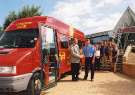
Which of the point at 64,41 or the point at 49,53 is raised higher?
the point at 64,41

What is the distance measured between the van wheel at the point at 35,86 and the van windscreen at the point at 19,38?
3.47 feet

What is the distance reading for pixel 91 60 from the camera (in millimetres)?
17719

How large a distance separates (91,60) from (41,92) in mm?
4539

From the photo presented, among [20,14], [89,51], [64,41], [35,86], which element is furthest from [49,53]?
[20,14]

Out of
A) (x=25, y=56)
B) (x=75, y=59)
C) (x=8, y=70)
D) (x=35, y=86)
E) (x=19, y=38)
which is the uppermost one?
(x=19, y=38)

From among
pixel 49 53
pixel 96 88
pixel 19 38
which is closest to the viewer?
pixel 19 38

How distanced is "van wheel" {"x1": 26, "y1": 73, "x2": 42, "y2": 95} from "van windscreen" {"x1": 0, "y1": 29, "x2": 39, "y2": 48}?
3.47 feet

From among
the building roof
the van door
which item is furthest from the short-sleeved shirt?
the building roof

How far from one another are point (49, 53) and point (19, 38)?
1174mm

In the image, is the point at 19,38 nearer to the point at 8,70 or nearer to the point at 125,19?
the point at 8,70

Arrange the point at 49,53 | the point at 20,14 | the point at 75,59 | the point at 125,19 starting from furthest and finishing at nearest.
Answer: the point at 20,14 → the point at 125,19 → the point at 75,59 → the point at 49,53

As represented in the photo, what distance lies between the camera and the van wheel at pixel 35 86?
12.2 metres

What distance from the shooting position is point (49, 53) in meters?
13.9

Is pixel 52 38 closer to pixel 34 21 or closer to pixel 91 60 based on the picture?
pixel 34 21
